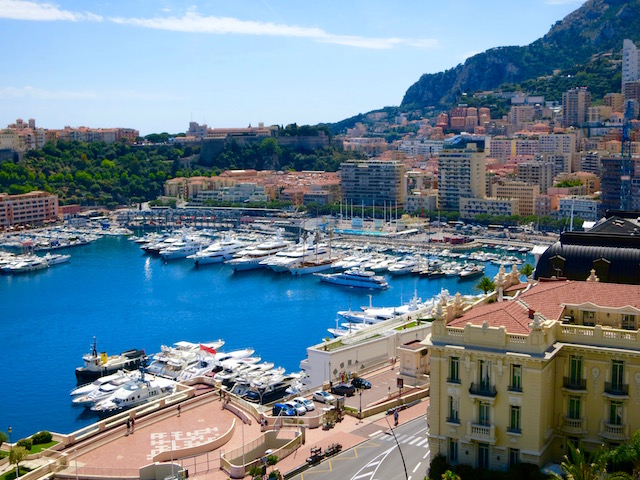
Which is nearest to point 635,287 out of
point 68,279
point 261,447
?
point 261,447

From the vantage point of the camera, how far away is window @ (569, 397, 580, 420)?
606 inches

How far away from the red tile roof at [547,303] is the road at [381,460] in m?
3.28

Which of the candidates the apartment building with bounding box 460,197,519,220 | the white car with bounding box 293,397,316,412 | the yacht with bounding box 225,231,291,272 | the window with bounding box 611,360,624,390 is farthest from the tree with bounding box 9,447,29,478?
the apartment building with bounding box 460,197,519,220

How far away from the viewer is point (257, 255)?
69500mm

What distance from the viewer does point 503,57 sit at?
598 ft

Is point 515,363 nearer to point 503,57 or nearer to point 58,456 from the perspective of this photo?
point 58,456

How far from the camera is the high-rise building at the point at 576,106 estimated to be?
4993 inches

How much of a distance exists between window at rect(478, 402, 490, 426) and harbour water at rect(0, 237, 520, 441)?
20.1 m

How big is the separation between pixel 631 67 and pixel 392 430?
125428 mm

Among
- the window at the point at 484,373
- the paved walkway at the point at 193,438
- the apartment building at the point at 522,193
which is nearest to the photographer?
the window at the point at 484,373

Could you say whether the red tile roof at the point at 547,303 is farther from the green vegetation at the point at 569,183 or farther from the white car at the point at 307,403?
the green vegetation at the point at 569,183

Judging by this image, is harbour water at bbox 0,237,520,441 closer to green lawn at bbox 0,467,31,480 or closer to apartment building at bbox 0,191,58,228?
green lawn at bbox 0,467,31,480

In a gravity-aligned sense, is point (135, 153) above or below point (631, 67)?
below

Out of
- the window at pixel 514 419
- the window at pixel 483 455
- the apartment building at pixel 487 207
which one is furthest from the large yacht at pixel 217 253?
the window at pixel 514 419
